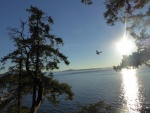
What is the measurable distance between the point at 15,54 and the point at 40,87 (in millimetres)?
10804

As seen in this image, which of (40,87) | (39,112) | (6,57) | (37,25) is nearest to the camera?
(40,87)

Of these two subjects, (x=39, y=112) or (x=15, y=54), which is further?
(x=39, y=112)

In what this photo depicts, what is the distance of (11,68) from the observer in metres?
24.1

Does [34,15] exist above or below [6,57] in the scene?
above

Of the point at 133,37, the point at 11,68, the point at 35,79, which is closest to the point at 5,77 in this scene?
the point at 11,68

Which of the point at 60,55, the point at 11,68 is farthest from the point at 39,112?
the point at 60,55

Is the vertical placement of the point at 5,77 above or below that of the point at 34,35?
below

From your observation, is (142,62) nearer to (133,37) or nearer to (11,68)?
(133,37)

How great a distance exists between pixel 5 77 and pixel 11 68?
5.02 ft

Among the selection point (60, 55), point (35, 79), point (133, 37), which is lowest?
point (35, 79)

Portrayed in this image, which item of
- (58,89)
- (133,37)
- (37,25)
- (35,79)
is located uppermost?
(37,25)

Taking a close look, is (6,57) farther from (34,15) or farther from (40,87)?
(40,87)

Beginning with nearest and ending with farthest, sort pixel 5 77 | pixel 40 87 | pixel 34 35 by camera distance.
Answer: pixel 40 87 < pixel 34 35 < pixel 5 77

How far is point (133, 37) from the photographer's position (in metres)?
19.6
